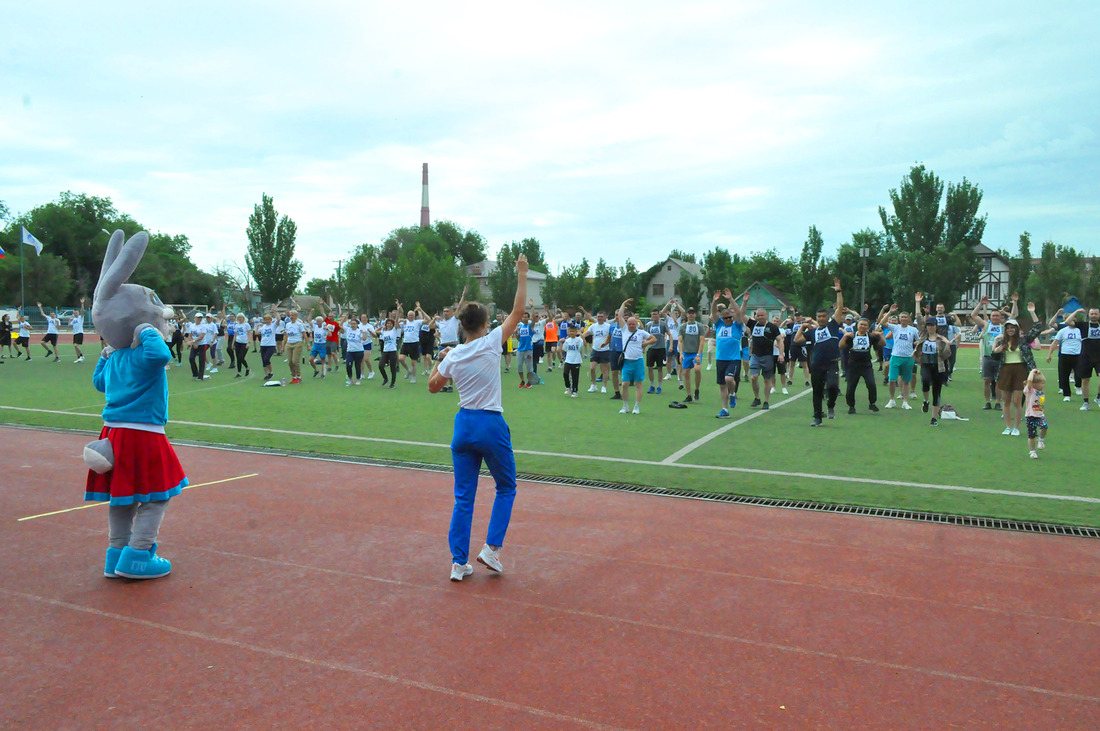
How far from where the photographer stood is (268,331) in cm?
2036

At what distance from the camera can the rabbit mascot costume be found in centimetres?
514

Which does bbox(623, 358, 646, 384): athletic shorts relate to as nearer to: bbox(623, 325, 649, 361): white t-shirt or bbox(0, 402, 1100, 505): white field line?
bbox(623, 325, 649, 361): white t-shirt

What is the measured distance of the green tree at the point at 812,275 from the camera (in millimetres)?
59812

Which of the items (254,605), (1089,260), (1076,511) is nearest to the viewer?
(254,605)

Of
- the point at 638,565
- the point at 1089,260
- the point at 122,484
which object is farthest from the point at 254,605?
the point at 1089,260

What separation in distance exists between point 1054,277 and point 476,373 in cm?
7351

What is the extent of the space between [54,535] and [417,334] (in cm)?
1468

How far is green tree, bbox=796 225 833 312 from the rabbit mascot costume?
58.9m

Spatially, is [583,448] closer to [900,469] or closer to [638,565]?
[900,469]

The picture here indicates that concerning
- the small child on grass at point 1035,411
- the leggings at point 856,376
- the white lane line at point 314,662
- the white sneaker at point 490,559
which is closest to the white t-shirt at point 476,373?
the white sneaker at point 490,559

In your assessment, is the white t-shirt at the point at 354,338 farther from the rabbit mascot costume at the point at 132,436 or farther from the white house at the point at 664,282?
the white house at the point at 664,282

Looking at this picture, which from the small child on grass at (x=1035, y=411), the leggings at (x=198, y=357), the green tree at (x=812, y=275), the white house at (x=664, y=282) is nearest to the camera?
the small child on grass at (x=1035, y=411)

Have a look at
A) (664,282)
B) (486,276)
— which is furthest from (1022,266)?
(486,276)

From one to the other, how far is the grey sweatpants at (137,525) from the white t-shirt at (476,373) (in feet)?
6.78
